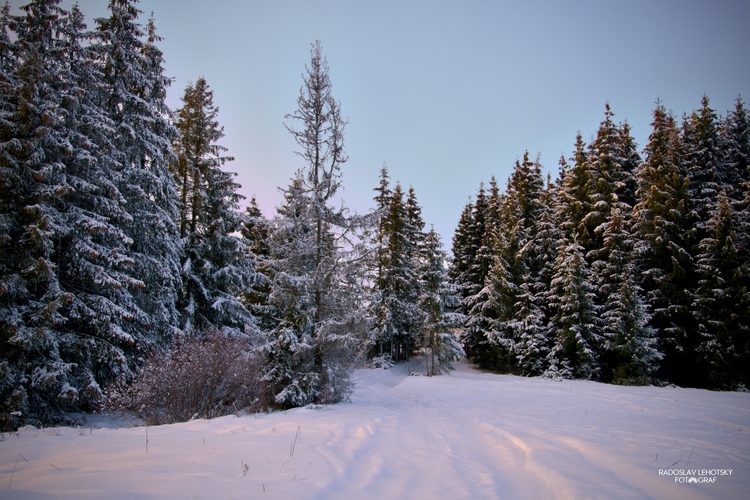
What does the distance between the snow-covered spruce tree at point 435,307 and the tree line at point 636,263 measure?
11.2 ft

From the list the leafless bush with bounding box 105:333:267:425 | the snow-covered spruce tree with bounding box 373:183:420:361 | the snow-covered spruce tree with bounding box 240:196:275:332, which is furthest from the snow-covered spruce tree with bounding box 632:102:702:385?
the leafless bush with bounding box 105:333:267:425

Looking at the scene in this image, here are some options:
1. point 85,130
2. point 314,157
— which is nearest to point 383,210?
point 314,157

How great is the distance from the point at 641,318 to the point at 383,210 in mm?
14988

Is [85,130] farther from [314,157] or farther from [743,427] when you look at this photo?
[743,427]

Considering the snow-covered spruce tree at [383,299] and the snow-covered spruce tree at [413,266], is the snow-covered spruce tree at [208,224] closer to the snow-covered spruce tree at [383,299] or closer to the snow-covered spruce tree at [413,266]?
the snow-covered spruce tree at [383,299]

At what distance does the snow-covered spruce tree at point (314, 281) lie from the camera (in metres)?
12.0

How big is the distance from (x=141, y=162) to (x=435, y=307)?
60.4 ft

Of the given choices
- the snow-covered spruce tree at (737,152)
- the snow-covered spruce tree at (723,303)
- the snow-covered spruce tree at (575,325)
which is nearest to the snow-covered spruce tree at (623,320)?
the snow-covered spruce tree at (575,325)

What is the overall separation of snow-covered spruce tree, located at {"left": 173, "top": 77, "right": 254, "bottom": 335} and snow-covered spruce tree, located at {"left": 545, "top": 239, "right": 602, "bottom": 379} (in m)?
17.4

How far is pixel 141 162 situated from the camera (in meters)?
15.0

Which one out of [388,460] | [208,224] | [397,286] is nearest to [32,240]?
[208,224]

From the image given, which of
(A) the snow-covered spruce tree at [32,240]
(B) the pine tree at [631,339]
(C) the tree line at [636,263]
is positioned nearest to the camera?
(A) the snow-covered spruce tree at [32,240]

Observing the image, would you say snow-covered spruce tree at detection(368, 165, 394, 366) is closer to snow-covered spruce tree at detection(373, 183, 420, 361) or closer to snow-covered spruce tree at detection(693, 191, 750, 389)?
snow-covered spruce tree at detection(373, 183, 420, 361)

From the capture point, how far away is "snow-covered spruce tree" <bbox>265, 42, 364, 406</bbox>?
39.3 ft
